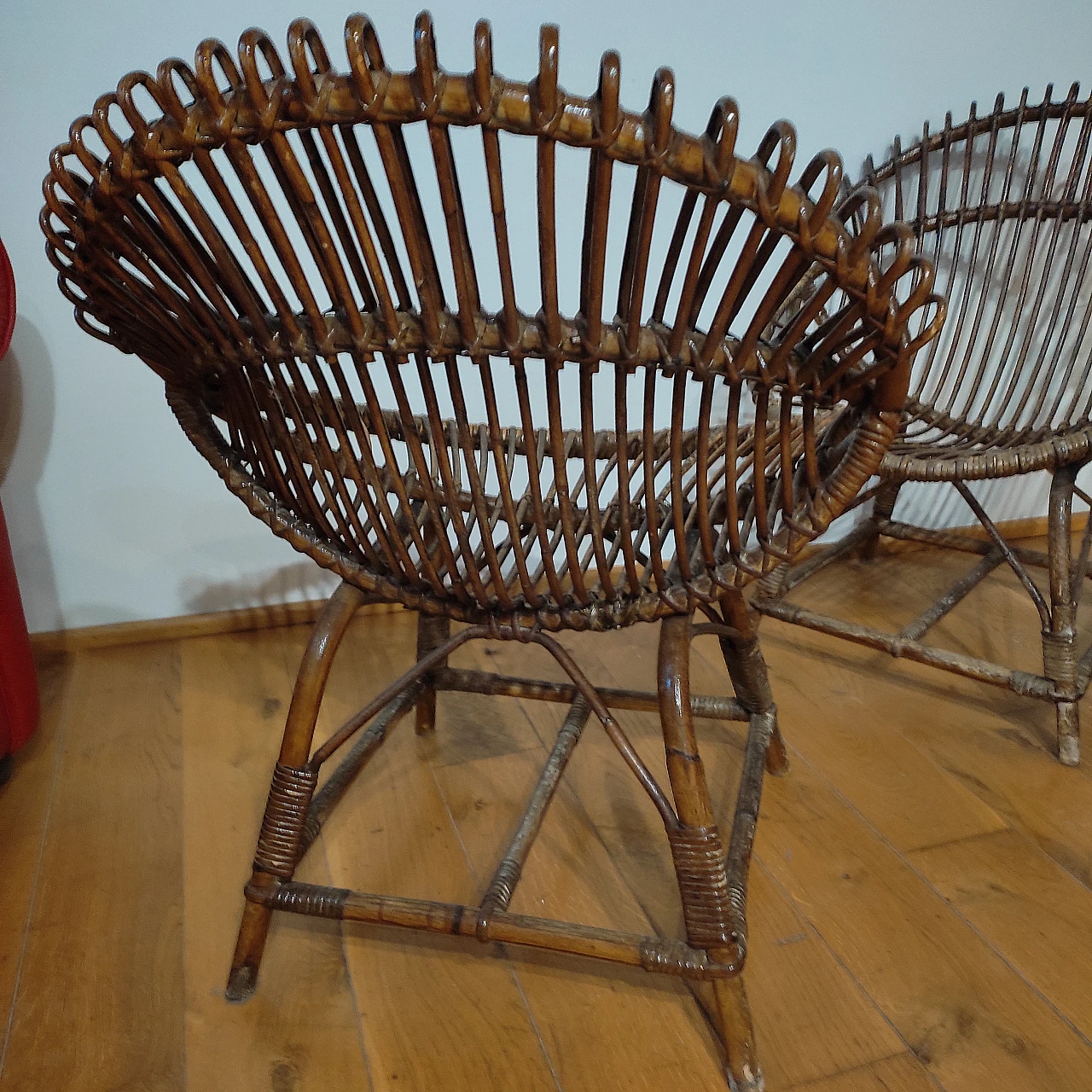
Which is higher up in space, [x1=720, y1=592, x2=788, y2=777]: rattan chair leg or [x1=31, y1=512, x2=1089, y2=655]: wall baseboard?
[x1=720, y1=592, x2=788, y2=777]: rattan chair leg

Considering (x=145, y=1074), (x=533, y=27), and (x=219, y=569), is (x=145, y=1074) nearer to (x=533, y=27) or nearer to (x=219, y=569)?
(x=219, y=569)

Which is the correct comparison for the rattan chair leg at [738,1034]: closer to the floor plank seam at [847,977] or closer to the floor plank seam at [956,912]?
the floor plank seam at [847,977]

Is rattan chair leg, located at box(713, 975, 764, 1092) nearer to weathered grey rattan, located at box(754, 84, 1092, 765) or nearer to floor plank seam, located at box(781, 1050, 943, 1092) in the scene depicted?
floor plank seam, located at box(781, 1050, 943, 1092)

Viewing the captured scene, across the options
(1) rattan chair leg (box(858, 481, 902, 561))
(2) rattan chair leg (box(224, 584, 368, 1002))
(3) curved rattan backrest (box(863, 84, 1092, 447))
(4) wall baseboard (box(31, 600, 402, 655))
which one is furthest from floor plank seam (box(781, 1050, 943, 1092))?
(1) rattan chair leg (box(858, 481, 902, 561))

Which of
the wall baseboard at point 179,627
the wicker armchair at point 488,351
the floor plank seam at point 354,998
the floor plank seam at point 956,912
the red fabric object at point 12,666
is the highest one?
the wicker armchair at point 488,351

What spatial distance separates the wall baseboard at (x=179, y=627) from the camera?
5.25 feet

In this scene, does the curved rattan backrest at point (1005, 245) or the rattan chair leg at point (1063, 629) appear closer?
the rattan chair leg at point (1063, 629)

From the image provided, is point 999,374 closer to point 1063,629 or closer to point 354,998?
point 1063,629

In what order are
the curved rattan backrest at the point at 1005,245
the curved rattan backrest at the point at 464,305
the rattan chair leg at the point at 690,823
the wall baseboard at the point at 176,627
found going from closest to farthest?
the curved rattan backrest at the point at 464,305 → the rattan chair leg at the point at 690,823 → the curved rattan backrest at the point at 1005,245 → the wall baseboard at the point at 176,627

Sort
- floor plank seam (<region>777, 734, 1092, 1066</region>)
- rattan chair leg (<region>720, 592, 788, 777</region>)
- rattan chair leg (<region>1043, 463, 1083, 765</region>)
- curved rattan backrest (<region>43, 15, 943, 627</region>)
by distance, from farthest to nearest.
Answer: rattan chair leg (<region>1043, 463, 1083, 765</region>) → rattan chair leg (<region>720, 592, 788, 777</region>) → floor plank seam (<region>777, 734, 1092, 1066</region>) → curved rattan backrest (<region>43, 15, 943, 627</region>)

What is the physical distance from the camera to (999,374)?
143 cm

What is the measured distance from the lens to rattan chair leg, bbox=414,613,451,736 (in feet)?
3.95

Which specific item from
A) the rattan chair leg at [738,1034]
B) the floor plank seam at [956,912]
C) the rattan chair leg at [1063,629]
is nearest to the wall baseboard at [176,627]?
the floor plank seam at [956,912]

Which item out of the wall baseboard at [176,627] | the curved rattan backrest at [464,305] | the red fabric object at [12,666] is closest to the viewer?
the curved rattan backrest at [464,305]
